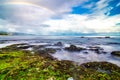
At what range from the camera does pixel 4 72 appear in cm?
1215

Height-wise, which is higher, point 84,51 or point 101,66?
point 101,66

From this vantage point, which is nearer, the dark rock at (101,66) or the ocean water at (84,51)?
the dark rock at (101,66)

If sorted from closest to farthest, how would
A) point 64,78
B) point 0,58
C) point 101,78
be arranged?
point 64,78
point 101,78
point 0,58

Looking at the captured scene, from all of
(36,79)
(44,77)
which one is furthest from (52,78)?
(36,79)

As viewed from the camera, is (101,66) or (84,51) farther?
(84,51)

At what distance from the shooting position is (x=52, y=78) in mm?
11039

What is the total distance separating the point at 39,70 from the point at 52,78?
191cm

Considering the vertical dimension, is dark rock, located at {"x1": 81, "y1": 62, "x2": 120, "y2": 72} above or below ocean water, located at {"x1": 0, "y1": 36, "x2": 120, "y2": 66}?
above

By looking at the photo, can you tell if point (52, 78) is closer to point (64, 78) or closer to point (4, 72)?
point (64, 78)

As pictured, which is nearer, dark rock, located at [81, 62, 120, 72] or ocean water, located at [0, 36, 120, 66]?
dark rock, located at [81, 62, 120, 72]

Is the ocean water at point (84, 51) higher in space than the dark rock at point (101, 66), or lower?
lower

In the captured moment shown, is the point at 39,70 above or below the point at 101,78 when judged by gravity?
above

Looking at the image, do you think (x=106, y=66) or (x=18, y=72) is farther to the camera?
(x=106, y=66)

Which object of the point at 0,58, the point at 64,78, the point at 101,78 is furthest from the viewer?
the point at 0,58
